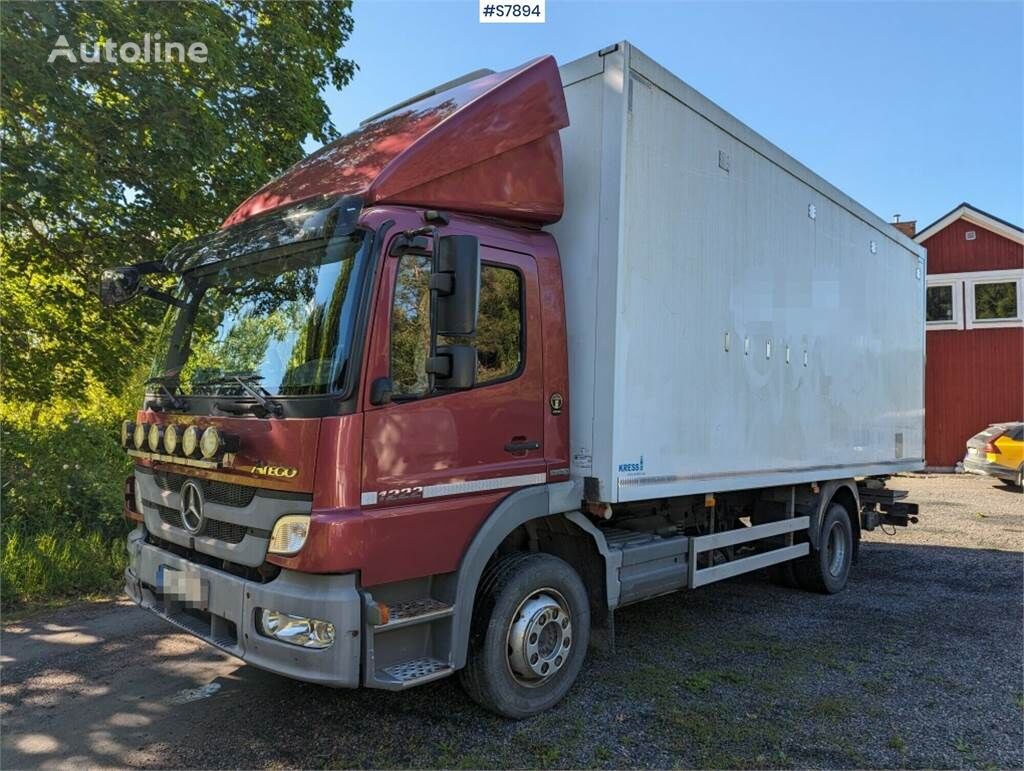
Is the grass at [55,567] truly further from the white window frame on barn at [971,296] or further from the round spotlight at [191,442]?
the white window frame on barn at [971,296]

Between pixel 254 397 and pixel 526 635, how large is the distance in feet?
6.06

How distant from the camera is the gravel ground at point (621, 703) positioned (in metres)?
3.44

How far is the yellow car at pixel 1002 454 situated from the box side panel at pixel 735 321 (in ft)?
35.2

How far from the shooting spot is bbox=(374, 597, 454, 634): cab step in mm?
3174

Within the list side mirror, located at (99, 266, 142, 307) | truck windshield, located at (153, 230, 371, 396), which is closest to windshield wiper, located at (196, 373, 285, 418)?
truck windshield, located at (153, 230, 371, 396)

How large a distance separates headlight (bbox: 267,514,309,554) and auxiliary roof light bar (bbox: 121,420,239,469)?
46 centimetres

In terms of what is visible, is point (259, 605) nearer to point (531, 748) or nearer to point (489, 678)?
point (489, 678)

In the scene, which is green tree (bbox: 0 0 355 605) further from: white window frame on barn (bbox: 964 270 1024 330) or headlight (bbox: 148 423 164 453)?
white window frame on barn (bbox: 964 270 1024 330)

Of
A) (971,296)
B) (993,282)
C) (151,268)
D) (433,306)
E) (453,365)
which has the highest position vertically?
(993,282)

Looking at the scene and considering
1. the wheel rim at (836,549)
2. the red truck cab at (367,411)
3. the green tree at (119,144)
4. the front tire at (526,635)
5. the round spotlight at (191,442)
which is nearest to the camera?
the red truck cab at (367,411)

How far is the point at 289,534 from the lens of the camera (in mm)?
3137

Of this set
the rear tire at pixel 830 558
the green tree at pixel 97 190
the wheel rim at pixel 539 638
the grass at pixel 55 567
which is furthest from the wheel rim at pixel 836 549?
the grass at pixel 55 567

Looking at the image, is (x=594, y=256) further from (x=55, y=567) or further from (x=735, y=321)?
(x=55, y=567)

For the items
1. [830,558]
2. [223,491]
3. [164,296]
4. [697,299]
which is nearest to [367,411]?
[223,491]
